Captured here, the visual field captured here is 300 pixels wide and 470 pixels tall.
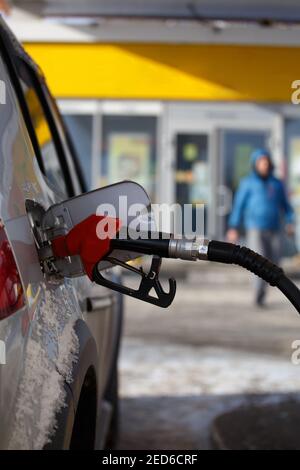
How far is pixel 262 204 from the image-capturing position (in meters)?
10.4

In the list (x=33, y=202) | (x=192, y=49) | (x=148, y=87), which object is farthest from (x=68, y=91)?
(x=33, y=202)

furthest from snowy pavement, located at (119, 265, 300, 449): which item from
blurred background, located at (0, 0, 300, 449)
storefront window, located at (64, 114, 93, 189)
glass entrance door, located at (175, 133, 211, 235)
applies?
storefront window, located at (64, 114, 93, 189)

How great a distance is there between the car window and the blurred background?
1.95 m

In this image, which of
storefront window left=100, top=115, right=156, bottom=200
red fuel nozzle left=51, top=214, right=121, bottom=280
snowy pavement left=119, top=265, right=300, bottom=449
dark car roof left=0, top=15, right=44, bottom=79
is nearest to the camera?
red fuel nozzle left=51, top=214, right=121, bottom=280

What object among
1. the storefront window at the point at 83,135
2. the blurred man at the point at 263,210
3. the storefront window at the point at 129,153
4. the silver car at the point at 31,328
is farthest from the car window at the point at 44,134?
the storefront window at the point at 129,153

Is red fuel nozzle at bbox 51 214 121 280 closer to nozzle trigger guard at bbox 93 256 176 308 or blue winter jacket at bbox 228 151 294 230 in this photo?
nozzle trigger guard at bbox 93 256 176 308

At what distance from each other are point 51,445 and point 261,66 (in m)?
9.10

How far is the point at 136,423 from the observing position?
16.3 feet

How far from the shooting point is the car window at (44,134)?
9.75 ft

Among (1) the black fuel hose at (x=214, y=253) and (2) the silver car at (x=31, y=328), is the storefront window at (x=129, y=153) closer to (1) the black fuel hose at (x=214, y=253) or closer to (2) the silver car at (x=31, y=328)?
(2) the silver car at (x=31, y=328)

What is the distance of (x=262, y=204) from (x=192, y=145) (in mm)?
4900

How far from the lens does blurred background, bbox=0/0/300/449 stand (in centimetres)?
540

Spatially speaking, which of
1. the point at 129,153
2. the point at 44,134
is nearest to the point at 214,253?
the point at 44,134

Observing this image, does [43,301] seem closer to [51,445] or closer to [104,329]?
[51,445]
